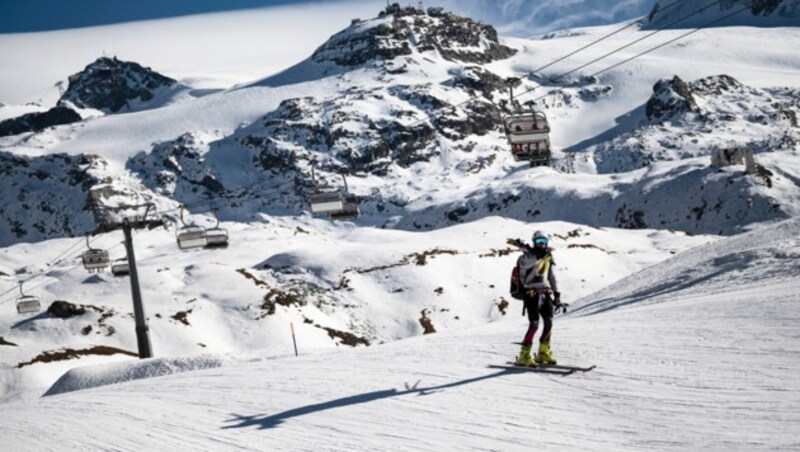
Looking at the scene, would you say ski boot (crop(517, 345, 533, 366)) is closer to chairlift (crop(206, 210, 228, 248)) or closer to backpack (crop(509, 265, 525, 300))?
backpack (crop(509, 265, 525, 300))

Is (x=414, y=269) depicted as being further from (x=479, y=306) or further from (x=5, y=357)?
→ (x=5, y=357)

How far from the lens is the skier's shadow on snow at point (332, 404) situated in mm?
13914

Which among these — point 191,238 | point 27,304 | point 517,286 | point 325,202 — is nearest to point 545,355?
point 517,286

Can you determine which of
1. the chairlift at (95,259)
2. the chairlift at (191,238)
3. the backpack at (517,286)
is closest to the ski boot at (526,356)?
the backpack at (517,286)

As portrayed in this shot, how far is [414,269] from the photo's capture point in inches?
3733

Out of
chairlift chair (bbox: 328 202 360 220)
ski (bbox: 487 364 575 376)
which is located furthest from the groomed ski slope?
chairlift chair (bbox: 328 202 360 220)

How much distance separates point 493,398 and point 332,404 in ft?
8.87

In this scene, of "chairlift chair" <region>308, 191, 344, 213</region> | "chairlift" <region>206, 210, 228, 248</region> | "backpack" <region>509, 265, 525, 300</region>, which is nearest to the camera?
"backpack" <region>509, 265, 525, 300</region>

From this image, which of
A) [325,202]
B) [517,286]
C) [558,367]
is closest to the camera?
[558,367]

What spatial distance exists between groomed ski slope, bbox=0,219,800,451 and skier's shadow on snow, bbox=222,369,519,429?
0.04m

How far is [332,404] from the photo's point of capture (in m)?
14.6

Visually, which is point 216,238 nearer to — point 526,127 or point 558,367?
point 526,127

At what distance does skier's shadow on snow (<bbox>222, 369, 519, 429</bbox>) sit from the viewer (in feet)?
45.6

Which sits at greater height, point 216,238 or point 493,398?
point 493,398
